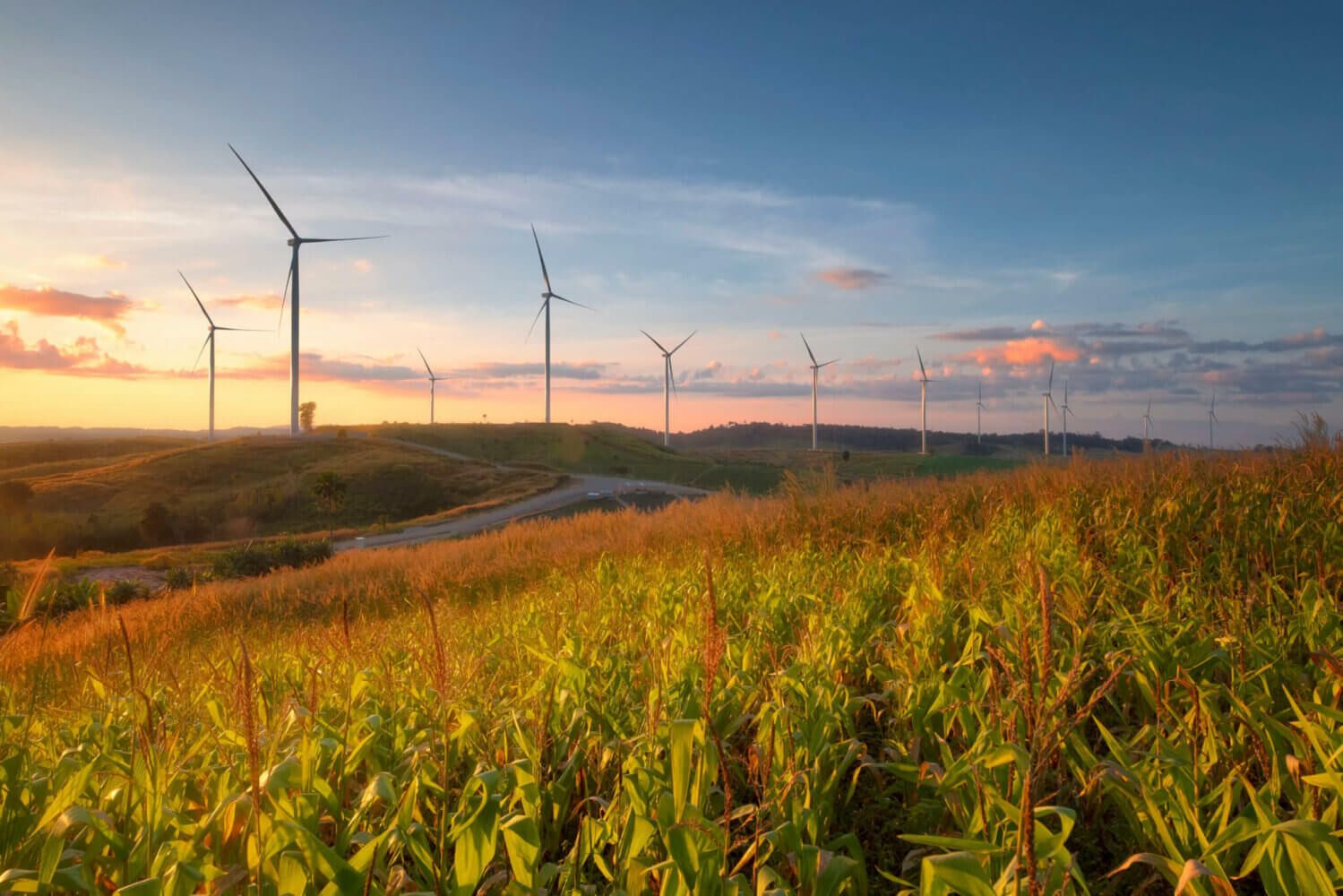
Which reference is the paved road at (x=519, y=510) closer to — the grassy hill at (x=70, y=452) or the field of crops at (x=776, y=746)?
the field of crops at (x=776, y=746)

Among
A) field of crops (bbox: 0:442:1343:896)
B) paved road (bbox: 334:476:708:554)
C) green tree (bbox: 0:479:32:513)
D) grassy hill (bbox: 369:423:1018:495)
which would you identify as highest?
field of crops (bbox: 0:442:1343:896)

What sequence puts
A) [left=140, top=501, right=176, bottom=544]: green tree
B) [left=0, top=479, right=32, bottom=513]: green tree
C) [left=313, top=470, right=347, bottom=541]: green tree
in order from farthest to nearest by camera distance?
[left=313, top=470, right=347, bottom=541]: green tree
[left=140, top=501, right=176, bottom=544]: green tree
[left=0, top=479, right=32, bottom=513]: green tree

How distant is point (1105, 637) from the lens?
417 centimetres

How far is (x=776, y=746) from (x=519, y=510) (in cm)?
5415

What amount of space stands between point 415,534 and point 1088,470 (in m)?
42.1

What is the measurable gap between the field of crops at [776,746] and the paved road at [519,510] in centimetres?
3365

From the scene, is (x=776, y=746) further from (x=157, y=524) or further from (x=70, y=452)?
(x=70, y=452)

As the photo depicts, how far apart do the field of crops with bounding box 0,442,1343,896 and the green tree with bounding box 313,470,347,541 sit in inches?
2510

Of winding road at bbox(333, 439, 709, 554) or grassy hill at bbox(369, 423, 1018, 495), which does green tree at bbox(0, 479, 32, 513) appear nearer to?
winding road at bbox(333, 439, 709, 554)

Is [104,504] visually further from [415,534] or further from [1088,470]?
[1088,470]

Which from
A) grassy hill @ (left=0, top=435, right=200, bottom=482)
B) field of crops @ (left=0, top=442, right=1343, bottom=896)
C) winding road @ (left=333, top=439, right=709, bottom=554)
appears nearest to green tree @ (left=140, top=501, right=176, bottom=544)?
winding road @ (left=333, top=439, right=709, bottom=554)

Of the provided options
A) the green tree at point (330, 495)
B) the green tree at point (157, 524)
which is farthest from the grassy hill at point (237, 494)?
the green tree at point (330, 495)

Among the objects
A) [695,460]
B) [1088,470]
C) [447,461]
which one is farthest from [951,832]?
[695,460]

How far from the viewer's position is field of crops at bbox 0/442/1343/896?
2.17 m
